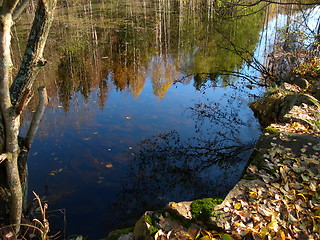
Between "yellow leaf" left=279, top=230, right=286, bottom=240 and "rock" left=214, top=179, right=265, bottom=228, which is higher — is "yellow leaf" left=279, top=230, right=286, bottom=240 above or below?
below

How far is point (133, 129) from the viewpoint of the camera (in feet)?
24.3

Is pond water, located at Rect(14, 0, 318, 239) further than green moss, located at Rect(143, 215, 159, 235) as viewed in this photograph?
Yes

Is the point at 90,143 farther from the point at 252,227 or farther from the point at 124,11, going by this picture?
the point at 124,11

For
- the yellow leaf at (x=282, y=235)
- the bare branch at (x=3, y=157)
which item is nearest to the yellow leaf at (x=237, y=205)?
the yellow leaf at (x=282, y=235)

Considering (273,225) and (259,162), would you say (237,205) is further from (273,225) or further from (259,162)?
(259,162)

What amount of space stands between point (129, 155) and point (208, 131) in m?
2.36

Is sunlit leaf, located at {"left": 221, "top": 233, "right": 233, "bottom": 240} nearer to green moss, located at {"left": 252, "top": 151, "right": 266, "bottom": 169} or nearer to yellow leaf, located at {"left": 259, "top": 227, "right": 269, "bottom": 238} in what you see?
yellow leaf, located at {"left": 259, "top": 227, "right": 269, "bottom": 238}

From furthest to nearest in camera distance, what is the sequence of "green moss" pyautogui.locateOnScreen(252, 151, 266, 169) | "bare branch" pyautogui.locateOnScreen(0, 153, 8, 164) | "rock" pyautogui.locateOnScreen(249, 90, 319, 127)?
"rock" pyautogui.locateOnScreen(249, 90, 319, 127) → "green moss" pyautogui.locateOnScreen(252, 151, 266, 169) → "bare branch" pyautogui.locateOnScreen(0, 153, 8, 164)

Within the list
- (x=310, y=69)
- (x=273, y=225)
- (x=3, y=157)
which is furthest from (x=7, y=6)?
(x=310, y=69)

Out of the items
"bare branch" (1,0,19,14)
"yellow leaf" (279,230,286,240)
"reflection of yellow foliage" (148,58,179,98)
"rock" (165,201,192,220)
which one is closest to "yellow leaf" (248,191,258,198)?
"yellow leaf" (279,230,286,240)

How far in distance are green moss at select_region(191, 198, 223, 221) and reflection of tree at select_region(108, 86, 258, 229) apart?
1867 mm

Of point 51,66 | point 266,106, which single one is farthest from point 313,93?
point 51,66

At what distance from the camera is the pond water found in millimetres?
5117

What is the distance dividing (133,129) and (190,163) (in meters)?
2.04
